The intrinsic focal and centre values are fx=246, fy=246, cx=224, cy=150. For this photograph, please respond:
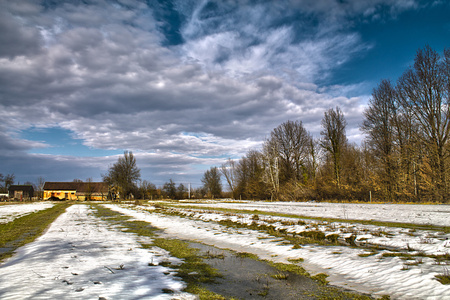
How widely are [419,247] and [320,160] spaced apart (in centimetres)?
4218

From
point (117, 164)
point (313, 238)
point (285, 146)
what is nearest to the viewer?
point (313, 238)

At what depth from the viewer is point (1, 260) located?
258 inches

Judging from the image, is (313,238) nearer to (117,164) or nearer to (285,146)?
(285,146)

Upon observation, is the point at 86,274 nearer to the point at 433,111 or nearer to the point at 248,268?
the point at 248,268

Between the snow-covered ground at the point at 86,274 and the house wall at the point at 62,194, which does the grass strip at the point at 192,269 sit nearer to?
the snow-covered ground at the point at 86,274

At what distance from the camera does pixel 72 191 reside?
86.6m

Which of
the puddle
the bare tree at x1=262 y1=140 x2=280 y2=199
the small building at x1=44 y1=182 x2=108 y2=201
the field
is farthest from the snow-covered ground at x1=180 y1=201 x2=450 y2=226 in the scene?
the small building at x1=44 y1=182 x2=108 y2=201

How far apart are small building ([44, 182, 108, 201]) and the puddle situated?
271 feet

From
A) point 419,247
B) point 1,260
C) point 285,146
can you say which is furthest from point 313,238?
point 285,146

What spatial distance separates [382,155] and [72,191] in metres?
93.2

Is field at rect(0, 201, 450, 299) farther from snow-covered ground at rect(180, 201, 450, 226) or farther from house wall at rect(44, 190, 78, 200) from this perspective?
house wall at rect(44, 190, 78, 200)

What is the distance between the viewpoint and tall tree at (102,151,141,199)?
2763 inches

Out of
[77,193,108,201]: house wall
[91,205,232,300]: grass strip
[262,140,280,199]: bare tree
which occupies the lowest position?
[77,193,108,201]: house wall

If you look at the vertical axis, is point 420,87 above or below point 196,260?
above
